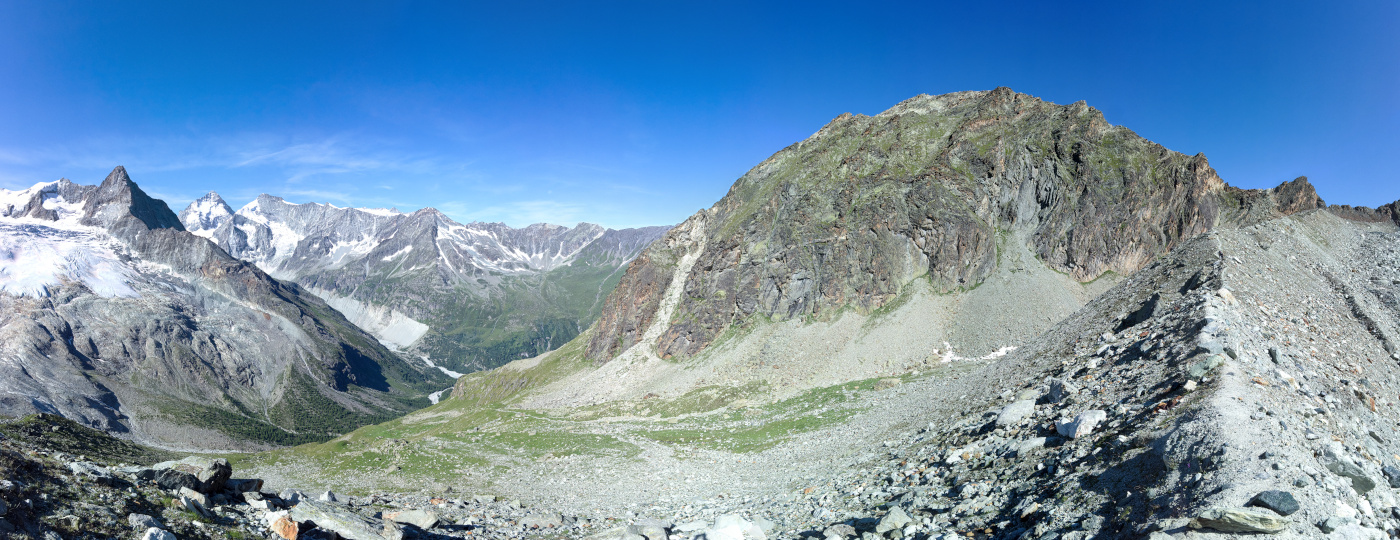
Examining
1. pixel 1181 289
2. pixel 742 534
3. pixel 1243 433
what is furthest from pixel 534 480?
pixel 1181 289

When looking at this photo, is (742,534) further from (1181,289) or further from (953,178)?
(953,178)

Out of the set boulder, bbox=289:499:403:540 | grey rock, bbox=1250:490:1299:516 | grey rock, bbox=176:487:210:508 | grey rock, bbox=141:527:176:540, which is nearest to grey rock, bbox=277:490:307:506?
boulder, bbox=289:499:403:540

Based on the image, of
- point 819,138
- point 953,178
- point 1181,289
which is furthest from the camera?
point 819,138

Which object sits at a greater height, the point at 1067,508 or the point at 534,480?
the point at 1067,508

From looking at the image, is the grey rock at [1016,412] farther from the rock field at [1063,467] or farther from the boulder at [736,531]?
the boulder at [736,531]

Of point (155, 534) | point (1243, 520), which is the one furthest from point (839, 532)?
point (155, 534)

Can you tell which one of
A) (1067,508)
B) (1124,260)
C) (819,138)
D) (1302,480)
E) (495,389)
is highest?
(819,138)
